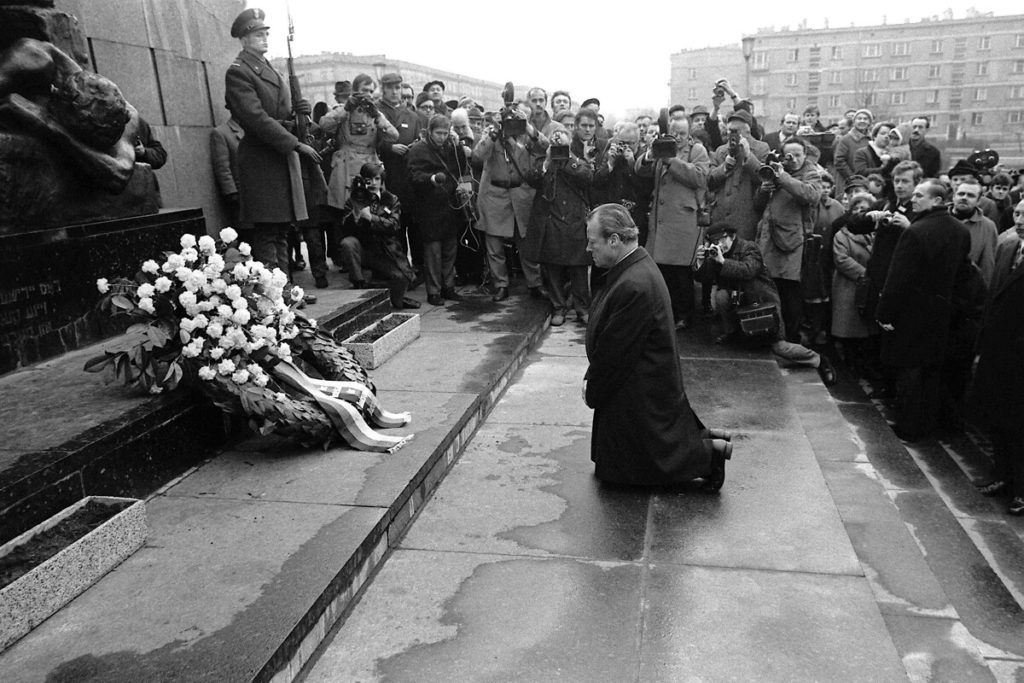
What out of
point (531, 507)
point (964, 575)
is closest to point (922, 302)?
point (964, 575)

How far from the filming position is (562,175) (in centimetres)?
783

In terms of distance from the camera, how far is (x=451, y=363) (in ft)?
20.2

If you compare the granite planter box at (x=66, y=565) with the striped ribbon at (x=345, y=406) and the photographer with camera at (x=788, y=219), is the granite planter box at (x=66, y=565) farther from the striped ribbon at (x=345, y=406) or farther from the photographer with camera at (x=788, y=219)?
the photographer with camera at (x=788, y=219)

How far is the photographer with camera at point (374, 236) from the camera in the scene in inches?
299

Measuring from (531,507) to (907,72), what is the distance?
72.9 metres

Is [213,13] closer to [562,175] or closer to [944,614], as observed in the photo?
[562,175]

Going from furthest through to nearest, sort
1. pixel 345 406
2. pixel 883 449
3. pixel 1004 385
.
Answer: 1. pixel 883 449
2. pixel 1004 385
3. pixel 345 406

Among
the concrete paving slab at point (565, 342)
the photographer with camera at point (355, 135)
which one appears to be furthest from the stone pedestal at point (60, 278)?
the concrete paving slab at point (565, 342)

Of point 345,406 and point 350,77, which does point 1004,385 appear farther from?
point 350,77

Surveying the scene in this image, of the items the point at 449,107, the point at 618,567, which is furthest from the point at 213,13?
the point at 618,567

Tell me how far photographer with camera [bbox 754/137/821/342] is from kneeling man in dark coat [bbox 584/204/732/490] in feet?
12.8

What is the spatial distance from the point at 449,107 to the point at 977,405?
7.52m

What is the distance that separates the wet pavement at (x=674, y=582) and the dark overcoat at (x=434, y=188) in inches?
131

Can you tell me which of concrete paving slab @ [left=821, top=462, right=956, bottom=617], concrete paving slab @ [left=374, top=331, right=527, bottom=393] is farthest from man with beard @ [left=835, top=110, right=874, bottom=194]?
concrete paving slab @ [left=821, top=462, right=956, bottom=617]
